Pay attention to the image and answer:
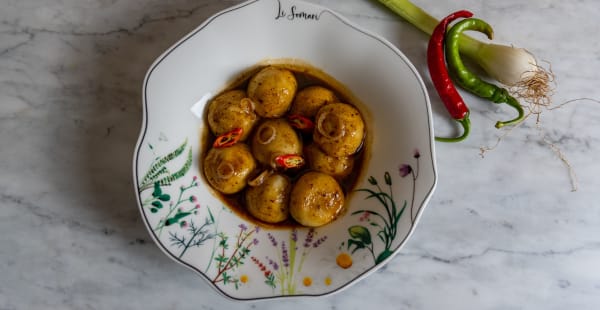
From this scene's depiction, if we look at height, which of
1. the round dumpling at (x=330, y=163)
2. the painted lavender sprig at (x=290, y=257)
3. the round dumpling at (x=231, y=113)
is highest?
the round dumpling at (x=231, y=113)

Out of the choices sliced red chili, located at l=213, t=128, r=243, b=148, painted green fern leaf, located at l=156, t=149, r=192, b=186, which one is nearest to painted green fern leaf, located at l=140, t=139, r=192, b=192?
painted green fern leaf, located at l=156, t=149, r=192, b=186

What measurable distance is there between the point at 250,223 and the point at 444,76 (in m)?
0.97

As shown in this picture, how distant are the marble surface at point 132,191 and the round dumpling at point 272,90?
422 millimetres

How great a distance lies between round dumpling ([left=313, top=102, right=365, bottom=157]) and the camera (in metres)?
1.66

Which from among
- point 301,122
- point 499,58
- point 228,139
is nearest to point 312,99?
point 301,122

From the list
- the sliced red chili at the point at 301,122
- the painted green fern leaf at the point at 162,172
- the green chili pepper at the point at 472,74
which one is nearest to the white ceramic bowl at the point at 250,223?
the painted green fern leaf at the point at 162,172

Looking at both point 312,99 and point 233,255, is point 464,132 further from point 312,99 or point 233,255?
point 233,255

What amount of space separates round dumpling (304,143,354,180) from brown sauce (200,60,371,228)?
0.03 m

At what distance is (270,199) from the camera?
1680 mm

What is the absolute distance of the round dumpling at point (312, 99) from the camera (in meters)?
1.75

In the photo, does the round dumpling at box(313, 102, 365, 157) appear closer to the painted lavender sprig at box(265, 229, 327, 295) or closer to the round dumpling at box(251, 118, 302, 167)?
the round dumpling at box(251, 118, 302, 167)

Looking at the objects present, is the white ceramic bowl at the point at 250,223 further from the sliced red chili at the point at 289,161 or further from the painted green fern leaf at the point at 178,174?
the sliced red chili at the point at 289,161

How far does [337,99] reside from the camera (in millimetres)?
1811

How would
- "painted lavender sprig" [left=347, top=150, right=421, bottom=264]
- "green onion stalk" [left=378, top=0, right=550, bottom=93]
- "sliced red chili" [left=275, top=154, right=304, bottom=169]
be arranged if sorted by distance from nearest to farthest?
"painted lavender sprig" [left=347, top=150, right=421, bottom=264] → "sliced red chili" [left=275, top=154, right=304, bottom=169] → "green onion stalk" [left=378, top=0, right=550, bottom=93]
